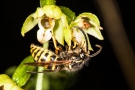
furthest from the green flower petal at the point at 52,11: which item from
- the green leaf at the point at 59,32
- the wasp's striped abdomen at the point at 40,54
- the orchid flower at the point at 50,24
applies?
the wasp's striped abdomen at the point at 40,54

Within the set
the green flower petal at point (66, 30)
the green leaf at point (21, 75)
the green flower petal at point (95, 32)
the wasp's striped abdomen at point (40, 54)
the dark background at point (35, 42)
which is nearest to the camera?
the wasp's striped abdomen at point (40, 54)

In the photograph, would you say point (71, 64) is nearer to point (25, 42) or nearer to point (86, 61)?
point (86, 61)

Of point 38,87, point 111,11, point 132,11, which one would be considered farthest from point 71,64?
point 132,11

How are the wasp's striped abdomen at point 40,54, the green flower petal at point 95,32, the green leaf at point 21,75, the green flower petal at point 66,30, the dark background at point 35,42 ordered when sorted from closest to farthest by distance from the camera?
the wasp's striped abdomen at point 40,54 → the green flower petal at point 66,30 → the green leaf at point 21,75 → the green flower petal at point 95,32 → the dark background at point 35,42

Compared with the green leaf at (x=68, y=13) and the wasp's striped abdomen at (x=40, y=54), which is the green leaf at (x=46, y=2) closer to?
the green leaf at (x=68, y=13)

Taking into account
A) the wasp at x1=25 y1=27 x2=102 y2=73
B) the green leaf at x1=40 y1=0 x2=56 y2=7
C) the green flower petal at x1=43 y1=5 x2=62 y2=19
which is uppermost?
the green leaf at x1=40 y1=0 x2=56 y2=7

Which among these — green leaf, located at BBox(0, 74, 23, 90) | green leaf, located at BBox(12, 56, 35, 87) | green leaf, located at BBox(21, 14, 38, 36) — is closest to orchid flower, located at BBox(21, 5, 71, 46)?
green leaf, located at BBox(21, 14, 38, 36)

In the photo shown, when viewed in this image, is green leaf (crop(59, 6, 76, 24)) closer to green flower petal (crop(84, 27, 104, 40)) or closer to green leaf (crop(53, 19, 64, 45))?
green leaf (crop(53, 19, 64, 45))
